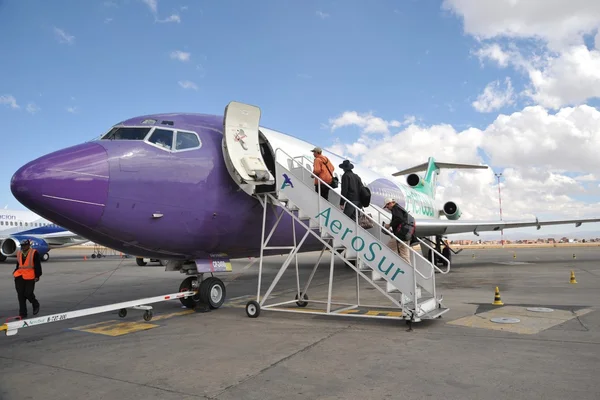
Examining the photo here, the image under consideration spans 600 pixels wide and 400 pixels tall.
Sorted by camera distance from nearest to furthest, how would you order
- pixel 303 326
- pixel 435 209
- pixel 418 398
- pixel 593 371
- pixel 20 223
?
pixel 418 398 < pixel 593 371 < pixel 303 326 < pixel 435 209 < pixel 20 223

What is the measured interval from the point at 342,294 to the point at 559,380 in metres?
8.29

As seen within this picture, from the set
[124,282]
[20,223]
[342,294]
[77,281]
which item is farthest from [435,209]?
[20,223]

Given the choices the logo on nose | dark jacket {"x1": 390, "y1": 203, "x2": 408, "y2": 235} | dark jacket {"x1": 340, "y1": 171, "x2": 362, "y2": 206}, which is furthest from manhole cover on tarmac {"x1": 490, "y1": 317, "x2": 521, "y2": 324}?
the logo on nose

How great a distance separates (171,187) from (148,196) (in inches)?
18.5

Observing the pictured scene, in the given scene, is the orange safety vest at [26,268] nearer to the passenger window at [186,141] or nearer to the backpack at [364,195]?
the passenger window at [186,141]

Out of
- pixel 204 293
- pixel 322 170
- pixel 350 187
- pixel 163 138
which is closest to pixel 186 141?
pixel 163 138

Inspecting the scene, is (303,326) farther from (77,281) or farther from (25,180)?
(77,281)

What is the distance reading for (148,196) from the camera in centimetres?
762

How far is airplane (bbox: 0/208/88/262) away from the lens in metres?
27.6

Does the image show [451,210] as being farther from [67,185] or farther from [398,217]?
[67,185]

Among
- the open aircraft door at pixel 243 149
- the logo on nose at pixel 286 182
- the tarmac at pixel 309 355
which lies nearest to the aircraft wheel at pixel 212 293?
the tarmac at pixel 309 355

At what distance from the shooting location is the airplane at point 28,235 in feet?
90.7

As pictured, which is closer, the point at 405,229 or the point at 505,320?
the point at 505,320

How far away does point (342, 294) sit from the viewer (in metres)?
12.6
